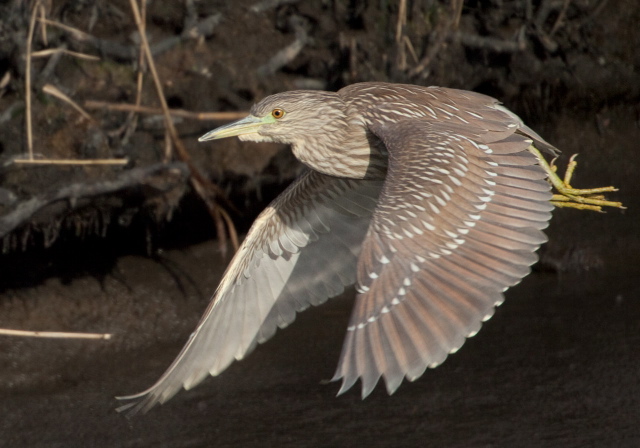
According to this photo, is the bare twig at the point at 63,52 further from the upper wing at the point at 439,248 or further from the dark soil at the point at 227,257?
the upper wing at the point at 439,248

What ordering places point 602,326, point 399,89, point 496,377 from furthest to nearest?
point 602,326, point 496,377, point 399,89

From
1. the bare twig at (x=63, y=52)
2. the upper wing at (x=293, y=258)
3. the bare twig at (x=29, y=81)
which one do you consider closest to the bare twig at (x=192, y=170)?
the bare twig at (x=63, y=52)

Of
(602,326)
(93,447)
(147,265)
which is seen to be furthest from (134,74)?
(602,326)

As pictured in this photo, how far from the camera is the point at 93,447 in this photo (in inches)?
199

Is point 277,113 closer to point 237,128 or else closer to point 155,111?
point 237,128

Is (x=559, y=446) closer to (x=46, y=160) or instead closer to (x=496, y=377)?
(x=496, y=377)

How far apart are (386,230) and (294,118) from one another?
126 centimetres

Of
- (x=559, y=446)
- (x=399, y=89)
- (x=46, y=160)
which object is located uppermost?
(x=399, y=89)

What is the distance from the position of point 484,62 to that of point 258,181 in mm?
1909

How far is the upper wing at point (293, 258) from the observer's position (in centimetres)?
461

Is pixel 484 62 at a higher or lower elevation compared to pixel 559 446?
higher

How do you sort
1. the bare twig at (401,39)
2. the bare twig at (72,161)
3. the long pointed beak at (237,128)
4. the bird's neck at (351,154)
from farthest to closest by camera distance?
the bare twig at (401,39), the bare twig at (72,161), the bird's neck at (351,154), the long pointed beak at (237,128)

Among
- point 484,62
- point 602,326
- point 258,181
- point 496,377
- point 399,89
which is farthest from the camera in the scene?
point 484,62

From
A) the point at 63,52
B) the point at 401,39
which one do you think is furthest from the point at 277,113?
the point at 401,39
